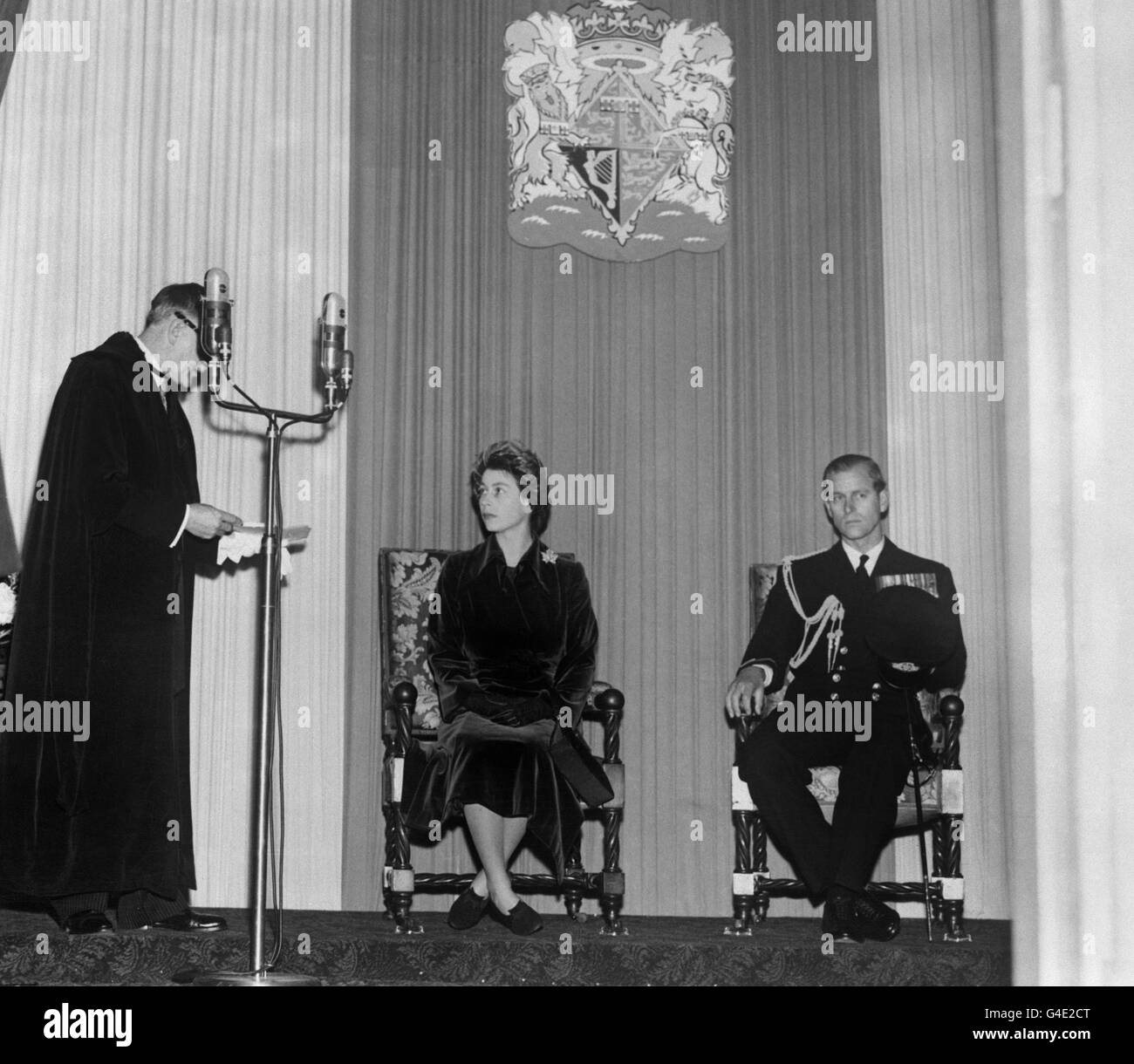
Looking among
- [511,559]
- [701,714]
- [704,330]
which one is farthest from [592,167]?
[701,714]

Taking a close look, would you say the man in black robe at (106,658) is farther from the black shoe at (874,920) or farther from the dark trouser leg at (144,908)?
the black shoe at (874,920)

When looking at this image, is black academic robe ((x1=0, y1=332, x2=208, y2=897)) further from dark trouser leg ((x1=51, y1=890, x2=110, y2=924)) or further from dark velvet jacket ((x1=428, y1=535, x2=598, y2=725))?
dark velvet jacket ((x1=428, y1=535, x2=598, y2=725))

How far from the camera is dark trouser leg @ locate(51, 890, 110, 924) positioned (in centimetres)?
390

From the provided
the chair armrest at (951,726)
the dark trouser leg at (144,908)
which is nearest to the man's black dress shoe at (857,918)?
the chair armrest at (951,726)

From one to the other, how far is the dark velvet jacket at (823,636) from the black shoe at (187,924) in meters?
1.77

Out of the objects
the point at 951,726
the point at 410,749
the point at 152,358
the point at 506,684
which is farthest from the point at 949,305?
the point at 152,358

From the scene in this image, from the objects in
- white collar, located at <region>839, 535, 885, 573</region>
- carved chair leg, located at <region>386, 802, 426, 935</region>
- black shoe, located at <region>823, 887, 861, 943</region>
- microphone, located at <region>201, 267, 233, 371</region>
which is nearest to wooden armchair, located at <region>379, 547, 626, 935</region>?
carved chair leg, located at <region>386, 802, 426, 935</region>

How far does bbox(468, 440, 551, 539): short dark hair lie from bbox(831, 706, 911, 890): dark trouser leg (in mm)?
1211

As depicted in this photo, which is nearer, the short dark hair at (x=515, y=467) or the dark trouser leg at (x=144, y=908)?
the dark trouser leg at (x=144, y=908)

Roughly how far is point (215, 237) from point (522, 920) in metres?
2.74

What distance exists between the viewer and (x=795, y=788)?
4.20 meters

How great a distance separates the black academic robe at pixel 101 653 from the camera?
3.97m

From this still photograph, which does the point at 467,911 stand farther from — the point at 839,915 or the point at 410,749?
the point at 839,915

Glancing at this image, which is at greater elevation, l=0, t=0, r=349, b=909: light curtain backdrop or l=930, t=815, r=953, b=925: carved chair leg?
l=0, t=0, r=349, b=909: light curtain backdrop
